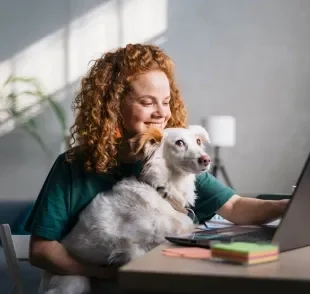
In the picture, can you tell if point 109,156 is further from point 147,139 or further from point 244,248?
point 244,248

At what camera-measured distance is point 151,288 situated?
90 centimetres

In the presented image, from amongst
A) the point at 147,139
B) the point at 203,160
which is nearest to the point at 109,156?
the point at 147,139

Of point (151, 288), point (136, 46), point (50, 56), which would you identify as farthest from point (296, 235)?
point (50, 56)

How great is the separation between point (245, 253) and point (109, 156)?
65 cm

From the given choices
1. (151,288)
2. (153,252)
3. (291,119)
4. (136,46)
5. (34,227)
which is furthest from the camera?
(291,119)

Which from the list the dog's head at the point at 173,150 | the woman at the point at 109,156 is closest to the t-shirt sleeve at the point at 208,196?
the woman at the point at 109,156

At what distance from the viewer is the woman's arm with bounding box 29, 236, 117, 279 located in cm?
142

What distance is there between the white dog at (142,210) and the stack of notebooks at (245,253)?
401 millimetres

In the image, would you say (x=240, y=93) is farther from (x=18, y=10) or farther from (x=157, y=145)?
(x=157, y=145)

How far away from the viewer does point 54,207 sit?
1.49m

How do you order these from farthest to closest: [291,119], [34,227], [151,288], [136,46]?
1. [291,119]
2. [136,46]
3. [34,227]
4. [151,288]

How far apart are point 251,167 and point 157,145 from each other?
4.44 metres

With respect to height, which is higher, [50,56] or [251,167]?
[50,56]

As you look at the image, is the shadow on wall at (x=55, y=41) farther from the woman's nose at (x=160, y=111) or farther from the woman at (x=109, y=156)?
the woman's nose at (x=160, y=111)
